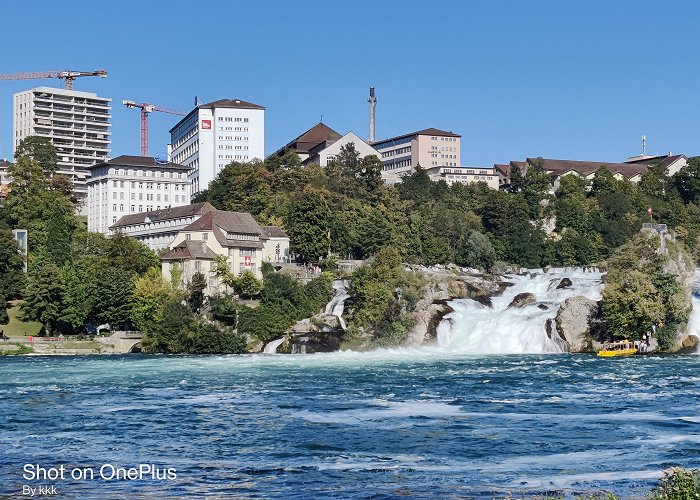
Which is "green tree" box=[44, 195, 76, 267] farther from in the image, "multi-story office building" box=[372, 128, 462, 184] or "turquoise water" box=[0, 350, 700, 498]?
"multi-story office building" box=[372, 128, 462, 184]

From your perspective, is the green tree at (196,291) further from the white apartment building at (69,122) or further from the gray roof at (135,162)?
the white apartment building at (69,122)

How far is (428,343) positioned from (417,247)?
93.8 ft

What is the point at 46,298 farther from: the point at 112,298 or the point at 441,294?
the point at 441,294

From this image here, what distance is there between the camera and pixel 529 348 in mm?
75750

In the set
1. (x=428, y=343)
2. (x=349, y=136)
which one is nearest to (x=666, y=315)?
(x=428, y=343)

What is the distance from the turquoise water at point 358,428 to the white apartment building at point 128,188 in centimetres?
7217

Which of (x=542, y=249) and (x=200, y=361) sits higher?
(x=542, y=249)

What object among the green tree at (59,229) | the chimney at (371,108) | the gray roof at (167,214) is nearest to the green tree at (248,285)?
the gray roof at (167,214)

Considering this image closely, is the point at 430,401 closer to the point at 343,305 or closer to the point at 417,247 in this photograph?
the point at 343,305

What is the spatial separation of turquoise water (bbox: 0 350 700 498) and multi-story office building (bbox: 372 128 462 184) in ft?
345

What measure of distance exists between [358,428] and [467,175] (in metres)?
116

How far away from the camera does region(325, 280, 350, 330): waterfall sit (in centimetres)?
8488

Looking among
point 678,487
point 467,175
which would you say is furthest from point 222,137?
point 678,487

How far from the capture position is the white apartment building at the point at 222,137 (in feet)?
476
